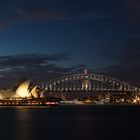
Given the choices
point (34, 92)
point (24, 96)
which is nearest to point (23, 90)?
point (24, 96)

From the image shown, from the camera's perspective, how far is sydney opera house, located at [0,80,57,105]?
12188 cm

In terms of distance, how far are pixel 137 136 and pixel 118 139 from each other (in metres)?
2.46

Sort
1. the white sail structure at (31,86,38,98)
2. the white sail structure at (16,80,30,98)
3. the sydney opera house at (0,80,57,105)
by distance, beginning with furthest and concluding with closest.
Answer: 1. the white sail structure at (31,86,38,98)
2. the sydney opera house at (0,80,57,105)
3. the white sail structure at (16,80,30,98)

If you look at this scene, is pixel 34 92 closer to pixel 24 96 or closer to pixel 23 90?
pixel 24 96

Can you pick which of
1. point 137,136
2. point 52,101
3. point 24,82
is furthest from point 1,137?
point 52,101

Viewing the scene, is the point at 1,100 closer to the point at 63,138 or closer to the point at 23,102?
the point at 23,102

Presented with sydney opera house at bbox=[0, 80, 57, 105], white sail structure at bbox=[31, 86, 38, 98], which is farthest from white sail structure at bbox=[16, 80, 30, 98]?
white sail structure at bbox=[31, 86, 38, 98]

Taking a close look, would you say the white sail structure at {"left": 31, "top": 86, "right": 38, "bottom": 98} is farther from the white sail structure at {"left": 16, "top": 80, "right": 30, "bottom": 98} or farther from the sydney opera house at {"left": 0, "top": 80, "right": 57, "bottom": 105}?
the white sail structure at {"left": 16, "top": 80, "right": 30, "bottom": 98}

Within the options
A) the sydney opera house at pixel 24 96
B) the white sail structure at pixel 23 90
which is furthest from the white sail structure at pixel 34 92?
the white sail structure at pixel 23 90

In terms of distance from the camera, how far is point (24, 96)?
12331 cm

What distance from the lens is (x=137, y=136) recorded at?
3559 cm

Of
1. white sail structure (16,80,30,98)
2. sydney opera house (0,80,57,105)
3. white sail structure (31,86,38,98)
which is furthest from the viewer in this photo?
white sail structure (31,86,38,98)

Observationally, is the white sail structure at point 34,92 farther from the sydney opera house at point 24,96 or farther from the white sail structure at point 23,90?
the white sail structure at point 23,90

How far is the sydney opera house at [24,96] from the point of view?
400 feet
